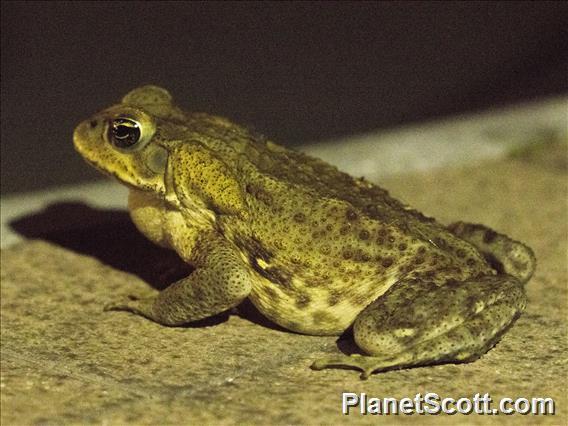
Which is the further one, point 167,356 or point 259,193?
point 259,193

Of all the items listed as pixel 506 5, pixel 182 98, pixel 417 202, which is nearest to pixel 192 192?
pixel 417 202

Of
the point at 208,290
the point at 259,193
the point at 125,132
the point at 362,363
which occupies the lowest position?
the point at 362,363

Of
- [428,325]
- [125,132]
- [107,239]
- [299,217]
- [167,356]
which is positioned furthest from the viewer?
[107,239]

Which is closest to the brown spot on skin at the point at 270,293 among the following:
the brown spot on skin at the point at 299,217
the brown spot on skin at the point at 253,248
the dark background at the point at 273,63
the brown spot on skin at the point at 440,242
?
the brown spot on skin at the point at 253,248

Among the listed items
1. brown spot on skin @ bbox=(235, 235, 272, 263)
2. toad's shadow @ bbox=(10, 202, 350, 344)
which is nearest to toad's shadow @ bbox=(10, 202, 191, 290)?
toad's shadow @ bbox=(10, 202, 350, 344)

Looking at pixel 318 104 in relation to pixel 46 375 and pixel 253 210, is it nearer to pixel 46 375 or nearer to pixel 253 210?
pixel 253 210

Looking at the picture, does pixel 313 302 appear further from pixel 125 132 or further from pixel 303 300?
pixel 125 132

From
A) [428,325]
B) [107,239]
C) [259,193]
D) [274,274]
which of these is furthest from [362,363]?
[107,239]

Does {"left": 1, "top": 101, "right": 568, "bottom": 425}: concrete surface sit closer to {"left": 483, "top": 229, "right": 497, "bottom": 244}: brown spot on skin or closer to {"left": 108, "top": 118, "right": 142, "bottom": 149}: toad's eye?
{"left": 483, "top": 229, "right": 497, "bottom": 244}: brown spot on skin
